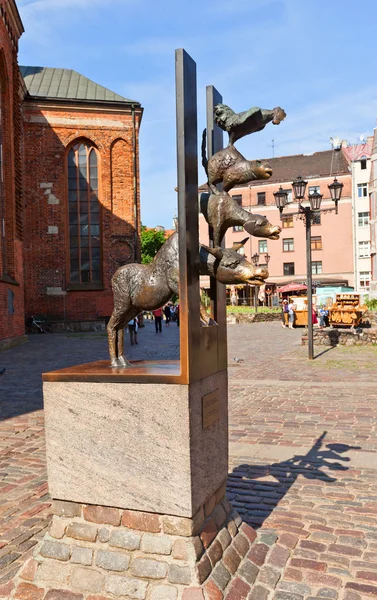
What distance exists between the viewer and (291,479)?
211 inches

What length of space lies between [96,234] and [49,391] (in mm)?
27793

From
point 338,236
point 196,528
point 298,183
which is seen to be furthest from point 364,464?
point 338,236

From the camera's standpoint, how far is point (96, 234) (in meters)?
30.6

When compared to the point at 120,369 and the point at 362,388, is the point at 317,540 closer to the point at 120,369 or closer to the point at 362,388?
the point at 120,369

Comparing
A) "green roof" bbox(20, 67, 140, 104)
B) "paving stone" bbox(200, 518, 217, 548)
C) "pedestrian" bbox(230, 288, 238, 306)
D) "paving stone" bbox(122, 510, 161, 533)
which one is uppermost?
"green roof" bbox(20, 67, 140, 104)

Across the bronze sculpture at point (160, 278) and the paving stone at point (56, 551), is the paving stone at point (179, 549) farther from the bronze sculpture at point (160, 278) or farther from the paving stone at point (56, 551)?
the bronze sculpture at point (160, 278)

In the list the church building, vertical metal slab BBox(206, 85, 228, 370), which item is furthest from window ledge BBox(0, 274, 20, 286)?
vertical metal slab BBox(206, 85, 228, 370)

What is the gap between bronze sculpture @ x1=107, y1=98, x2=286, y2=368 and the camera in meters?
3.36

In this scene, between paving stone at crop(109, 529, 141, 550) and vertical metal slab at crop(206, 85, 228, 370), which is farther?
vertical metal slab at crop(206, 85, 228, 370)

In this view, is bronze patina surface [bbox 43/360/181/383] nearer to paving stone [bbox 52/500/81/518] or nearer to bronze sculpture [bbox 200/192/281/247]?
paving stone [bbox 52/500/81/518]

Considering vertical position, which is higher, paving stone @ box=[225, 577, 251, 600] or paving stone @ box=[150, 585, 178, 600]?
paving stone @ box=[150, 585, 178, 600]

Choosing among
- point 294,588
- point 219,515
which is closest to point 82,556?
point 219,515

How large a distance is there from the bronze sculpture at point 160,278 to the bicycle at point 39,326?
24.8 meters

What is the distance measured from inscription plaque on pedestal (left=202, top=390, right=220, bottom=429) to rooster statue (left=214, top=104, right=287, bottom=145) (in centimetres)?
165
